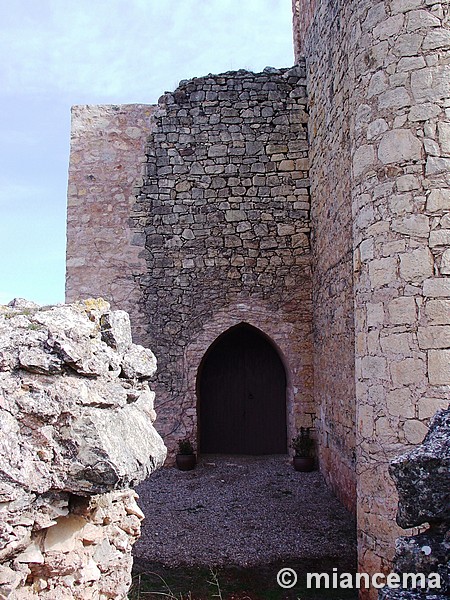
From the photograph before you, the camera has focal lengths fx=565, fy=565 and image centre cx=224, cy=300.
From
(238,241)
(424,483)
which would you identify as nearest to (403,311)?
(424,483)

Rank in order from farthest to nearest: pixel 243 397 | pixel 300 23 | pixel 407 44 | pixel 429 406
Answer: pixel 243 397 < pixel 300 23 < pixel 407 44 < pixel 429 406

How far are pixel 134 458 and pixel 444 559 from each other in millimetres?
1240

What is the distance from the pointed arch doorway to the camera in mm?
9422

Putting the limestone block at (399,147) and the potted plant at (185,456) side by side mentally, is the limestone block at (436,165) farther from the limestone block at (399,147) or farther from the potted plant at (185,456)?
the potted plant at (185,456)

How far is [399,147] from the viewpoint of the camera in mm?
4191

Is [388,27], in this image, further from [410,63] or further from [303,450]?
[303,450]

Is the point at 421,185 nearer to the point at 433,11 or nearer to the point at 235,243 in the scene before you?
the point at 433,11

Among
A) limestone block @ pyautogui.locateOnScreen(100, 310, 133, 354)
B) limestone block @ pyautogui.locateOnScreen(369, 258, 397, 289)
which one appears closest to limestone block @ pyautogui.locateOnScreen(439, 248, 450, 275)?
limestone block @ pyautogui.locateOnScreen(369, 258, 397, 289)

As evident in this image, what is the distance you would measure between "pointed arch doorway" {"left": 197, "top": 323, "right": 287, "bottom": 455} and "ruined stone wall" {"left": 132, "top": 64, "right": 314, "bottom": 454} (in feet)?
2.83

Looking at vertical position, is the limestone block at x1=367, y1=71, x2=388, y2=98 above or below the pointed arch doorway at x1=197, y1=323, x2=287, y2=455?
above

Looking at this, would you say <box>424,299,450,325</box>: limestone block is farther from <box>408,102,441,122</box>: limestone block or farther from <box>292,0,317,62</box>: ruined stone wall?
<box>292,0,317,62</box>: ruined stone wall

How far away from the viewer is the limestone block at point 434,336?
3.92 m

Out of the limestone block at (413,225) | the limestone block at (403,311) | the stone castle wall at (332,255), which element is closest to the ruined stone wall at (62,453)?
the limestone block at (403,311)

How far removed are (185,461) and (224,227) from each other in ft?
11.5
